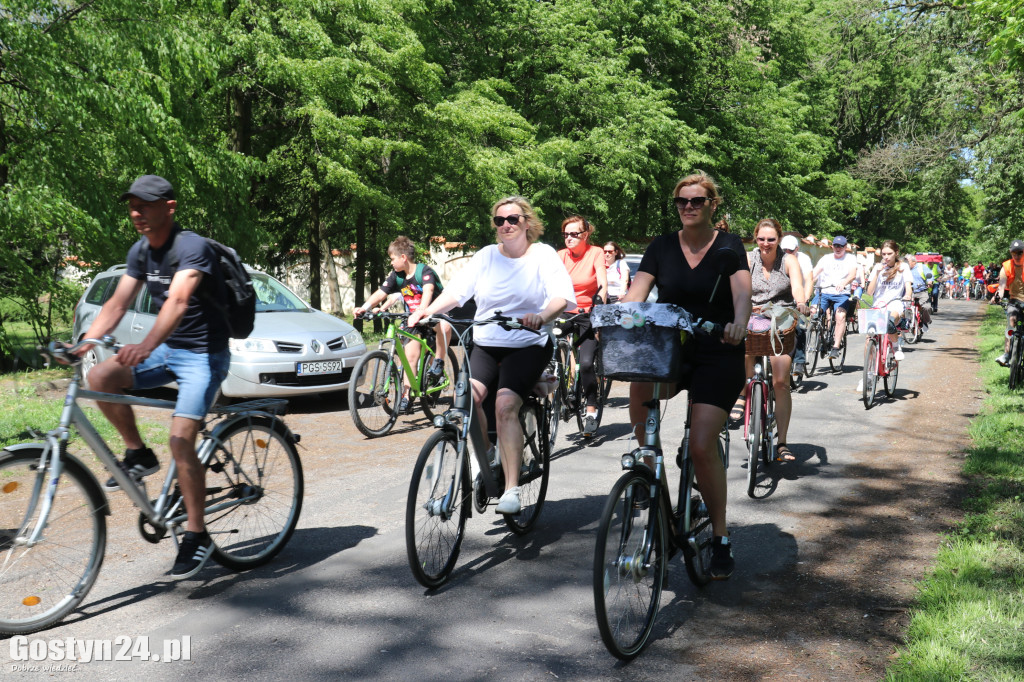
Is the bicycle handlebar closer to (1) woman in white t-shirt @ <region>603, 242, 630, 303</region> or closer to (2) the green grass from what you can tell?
(2) the green grass

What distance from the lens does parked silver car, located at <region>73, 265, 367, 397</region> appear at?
32.6ft

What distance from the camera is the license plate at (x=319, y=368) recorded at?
33.0ft

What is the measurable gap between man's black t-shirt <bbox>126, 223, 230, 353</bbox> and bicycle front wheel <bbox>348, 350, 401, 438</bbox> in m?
4.39

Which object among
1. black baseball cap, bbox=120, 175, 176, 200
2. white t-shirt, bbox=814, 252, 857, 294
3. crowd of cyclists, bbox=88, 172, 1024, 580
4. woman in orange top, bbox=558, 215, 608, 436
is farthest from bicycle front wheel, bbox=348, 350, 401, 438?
white t-shirt, bbox=814, 252, 857, 294

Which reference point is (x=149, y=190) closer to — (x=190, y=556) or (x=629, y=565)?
(x=190, y=556)

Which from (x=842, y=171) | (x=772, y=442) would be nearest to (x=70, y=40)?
(x=772, y=442)

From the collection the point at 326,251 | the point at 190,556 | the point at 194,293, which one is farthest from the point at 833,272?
the point at 326,251

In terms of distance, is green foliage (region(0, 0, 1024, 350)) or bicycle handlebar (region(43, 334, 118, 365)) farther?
green foliage (region(0, 0, 1024, 350))

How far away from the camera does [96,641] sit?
392cm

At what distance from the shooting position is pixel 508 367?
5129 millimetres

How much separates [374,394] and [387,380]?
0.67ft

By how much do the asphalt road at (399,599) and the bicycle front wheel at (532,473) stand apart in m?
0.11

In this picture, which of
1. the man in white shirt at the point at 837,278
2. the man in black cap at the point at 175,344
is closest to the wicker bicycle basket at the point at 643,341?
the man in black cap at the point at 175,344

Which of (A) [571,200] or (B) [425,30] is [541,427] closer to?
(B) [425,30]
